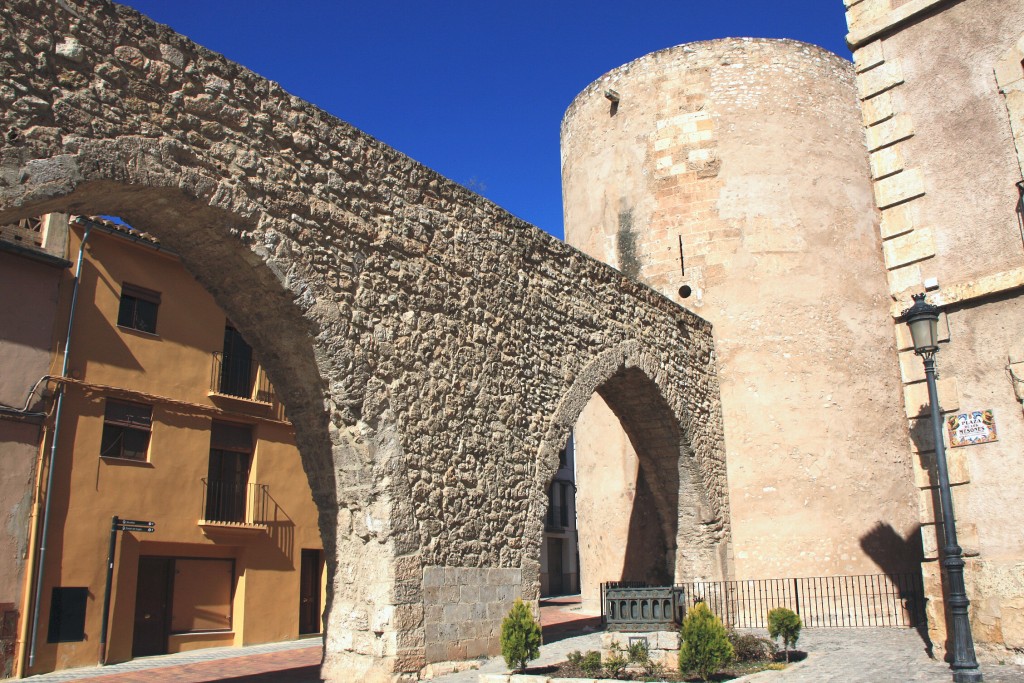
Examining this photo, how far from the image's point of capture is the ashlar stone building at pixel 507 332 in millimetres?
5859

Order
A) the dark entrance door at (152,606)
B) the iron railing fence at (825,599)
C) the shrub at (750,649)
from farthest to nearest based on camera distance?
the dark entrance door at (152,606)
the iron railing fence at (825,599)
the shrub at (750,649)

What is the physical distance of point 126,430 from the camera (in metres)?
11.7

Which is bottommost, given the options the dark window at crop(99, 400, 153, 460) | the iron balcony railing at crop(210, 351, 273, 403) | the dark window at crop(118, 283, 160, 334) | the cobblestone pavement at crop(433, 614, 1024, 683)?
the cobblestone pavement at crop(433, 614, 1024, 683)

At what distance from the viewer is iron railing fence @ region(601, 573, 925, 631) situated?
1017 centimetres

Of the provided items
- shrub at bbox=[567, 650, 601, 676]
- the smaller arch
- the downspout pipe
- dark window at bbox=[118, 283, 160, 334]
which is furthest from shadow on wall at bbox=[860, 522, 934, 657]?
dark window at bbox=[118, 283, 160, 334]

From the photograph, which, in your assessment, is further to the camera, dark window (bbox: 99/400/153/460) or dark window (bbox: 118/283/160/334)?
dark window (bbox: 118/283/160/334)

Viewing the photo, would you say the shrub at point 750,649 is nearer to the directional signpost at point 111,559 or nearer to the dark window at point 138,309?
the directional signpost at point 111,559

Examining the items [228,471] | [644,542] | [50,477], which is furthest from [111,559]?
[644,542]

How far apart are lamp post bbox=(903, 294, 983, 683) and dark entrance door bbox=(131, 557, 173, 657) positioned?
32.7 ft

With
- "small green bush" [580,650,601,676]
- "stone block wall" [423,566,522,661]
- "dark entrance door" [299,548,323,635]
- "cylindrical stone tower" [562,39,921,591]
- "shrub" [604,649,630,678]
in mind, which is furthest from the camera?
"dark entrance door" [299,548,323,635]

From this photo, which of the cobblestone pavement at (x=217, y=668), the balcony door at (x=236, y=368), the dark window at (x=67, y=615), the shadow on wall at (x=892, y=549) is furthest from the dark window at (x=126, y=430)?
the shadow on wall at (x=892, y=549)

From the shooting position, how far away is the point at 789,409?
438 inches

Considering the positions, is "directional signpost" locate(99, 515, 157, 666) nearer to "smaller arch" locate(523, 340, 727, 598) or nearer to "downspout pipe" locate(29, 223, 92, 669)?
"downspout pipe" locate(29, 223, 92, 669)

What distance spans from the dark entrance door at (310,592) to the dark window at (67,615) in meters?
3.74
